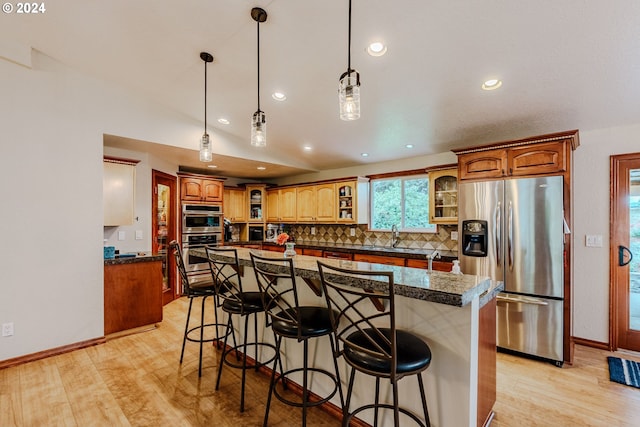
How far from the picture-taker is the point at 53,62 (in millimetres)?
3133

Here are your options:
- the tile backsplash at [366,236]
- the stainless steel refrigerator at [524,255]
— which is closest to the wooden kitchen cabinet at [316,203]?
the tile backsplash at [366,236]

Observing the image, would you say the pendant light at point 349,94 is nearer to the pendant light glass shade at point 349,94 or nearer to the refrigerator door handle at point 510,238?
the pendant light glass shade at point 349,94

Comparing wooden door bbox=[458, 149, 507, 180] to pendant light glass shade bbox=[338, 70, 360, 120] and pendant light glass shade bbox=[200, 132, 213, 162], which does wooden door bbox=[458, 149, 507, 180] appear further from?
pendant light glass shade bbox=[200, 132, 213, 162]

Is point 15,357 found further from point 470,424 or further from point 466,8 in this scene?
point 466,8

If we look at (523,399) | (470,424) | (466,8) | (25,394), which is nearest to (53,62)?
(25,394)

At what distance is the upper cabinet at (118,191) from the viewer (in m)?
3.67

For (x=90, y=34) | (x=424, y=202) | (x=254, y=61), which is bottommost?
(x=424, y=202)

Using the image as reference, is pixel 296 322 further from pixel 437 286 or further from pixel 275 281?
pixel 437 286

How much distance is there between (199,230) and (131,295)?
1.82 meters

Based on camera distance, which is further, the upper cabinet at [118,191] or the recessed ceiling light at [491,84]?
the upper cabinet at [118,191]

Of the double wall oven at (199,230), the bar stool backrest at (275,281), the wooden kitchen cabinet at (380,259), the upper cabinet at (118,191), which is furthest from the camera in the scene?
the double wall oven at (199,230)

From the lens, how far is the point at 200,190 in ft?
17.8

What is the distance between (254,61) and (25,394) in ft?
11.1

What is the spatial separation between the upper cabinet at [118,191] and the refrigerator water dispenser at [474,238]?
4.04 metres
